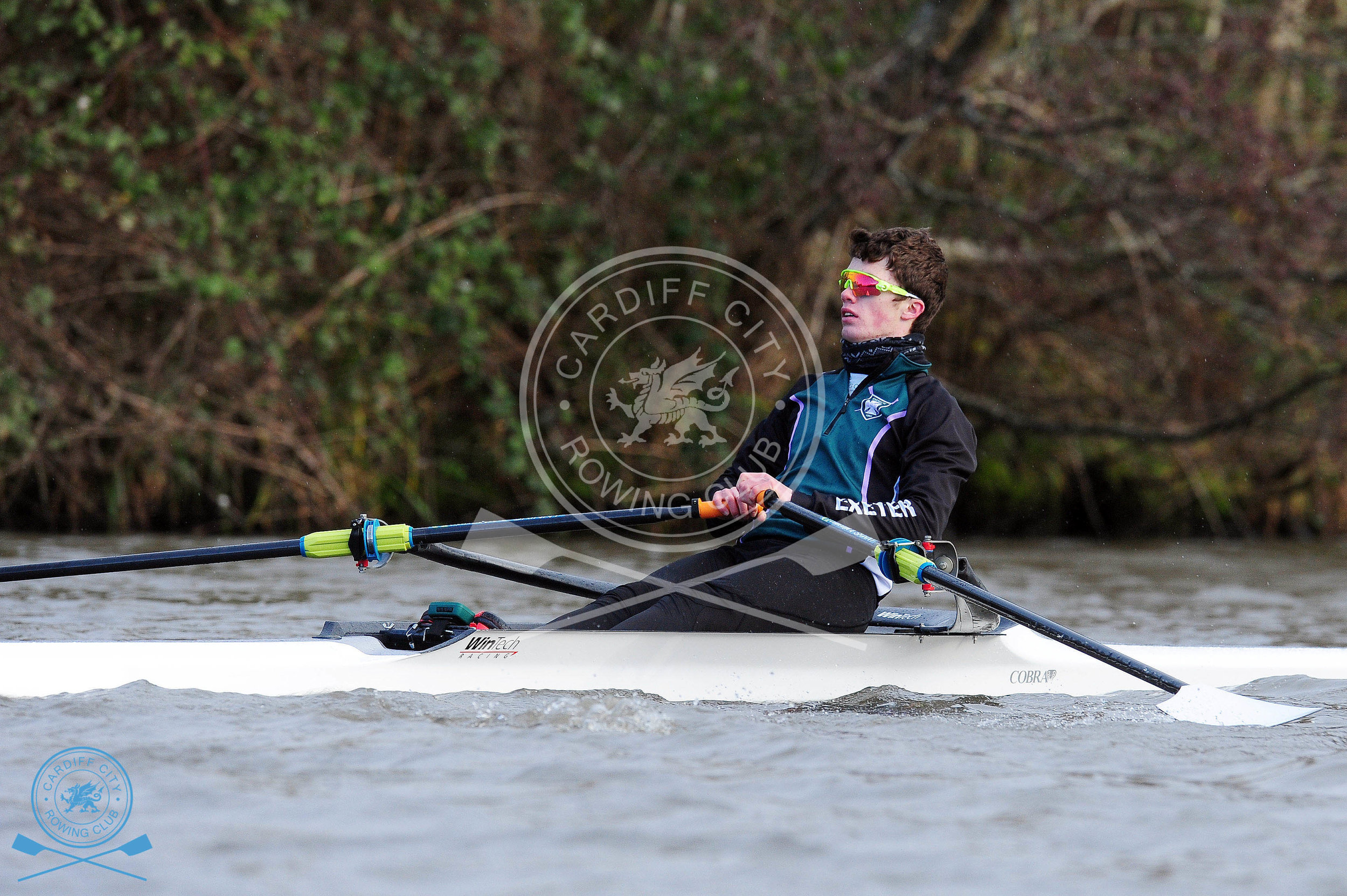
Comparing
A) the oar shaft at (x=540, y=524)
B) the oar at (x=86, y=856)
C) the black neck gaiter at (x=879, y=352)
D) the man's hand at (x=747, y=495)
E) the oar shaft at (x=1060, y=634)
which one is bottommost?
the oar at (x=86, y=856)

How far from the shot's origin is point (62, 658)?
395 cm

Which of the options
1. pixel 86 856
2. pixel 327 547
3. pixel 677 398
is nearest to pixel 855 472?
pixel 327 547

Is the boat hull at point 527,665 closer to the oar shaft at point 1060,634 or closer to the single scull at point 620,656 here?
the single scull at point 620,656

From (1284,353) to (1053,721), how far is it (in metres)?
8.51

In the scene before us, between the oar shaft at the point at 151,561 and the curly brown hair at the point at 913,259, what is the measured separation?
1.98 m

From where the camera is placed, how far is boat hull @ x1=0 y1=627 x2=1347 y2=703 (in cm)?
398

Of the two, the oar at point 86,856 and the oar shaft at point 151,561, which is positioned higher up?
the oar shaft at point 151,561

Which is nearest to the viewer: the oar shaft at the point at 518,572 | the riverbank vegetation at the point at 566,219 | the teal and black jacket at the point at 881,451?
the teal and black jacket at the point at 881,451

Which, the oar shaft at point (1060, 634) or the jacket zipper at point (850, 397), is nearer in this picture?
the oar shaft at point (1060, 634)

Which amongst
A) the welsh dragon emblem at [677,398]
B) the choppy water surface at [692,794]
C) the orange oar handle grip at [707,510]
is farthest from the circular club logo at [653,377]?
the choppy water surface at [692,794]

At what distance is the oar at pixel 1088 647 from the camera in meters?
3.90

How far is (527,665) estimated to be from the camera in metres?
4.08

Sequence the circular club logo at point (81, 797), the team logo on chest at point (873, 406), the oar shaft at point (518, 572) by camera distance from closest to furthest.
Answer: the circular club logo at point (81, 797)
the team logo on chest at point (873, 406)
the oar shaft at point (518, 572)

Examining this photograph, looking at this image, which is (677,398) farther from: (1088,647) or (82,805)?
(82,805)
